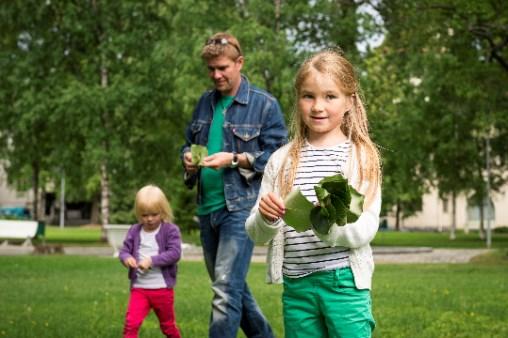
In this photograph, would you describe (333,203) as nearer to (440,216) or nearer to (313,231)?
(313,231)

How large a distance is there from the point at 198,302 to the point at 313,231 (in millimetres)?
8438

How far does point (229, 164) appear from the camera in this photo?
6.50 meters

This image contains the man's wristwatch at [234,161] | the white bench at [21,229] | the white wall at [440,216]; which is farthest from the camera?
the white wall at [440,216]

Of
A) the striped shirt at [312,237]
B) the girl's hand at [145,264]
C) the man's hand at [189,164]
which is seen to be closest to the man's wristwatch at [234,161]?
the man's hand at [189,164]

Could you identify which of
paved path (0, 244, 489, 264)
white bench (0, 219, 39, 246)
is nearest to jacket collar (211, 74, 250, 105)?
paved path (0, 244, 489, 264)

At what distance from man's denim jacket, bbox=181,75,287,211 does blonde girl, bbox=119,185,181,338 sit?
0.97 metres

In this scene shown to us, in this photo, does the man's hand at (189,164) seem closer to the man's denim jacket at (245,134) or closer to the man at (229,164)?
the man at (229,164)

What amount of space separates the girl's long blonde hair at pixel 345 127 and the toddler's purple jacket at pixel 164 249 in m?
3.12

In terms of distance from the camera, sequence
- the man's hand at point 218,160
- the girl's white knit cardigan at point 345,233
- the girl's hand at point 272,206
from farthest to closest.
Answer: the man's hand at point 218,160
the girl's white knit cardigan at point 345,233
the girl's hand at point 272,206

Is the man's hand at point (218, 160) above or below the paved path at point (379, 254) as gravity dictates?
above

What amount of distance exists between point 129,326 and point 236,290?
1.31 metres

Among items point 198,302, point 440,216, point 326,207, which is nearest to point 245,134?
point 326,207

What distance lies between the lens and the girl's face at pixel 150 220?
25.3 ft

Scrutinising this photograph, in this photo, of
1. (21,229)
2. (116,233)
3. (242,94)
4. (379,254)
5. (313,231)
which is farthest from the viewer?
(21,229)
